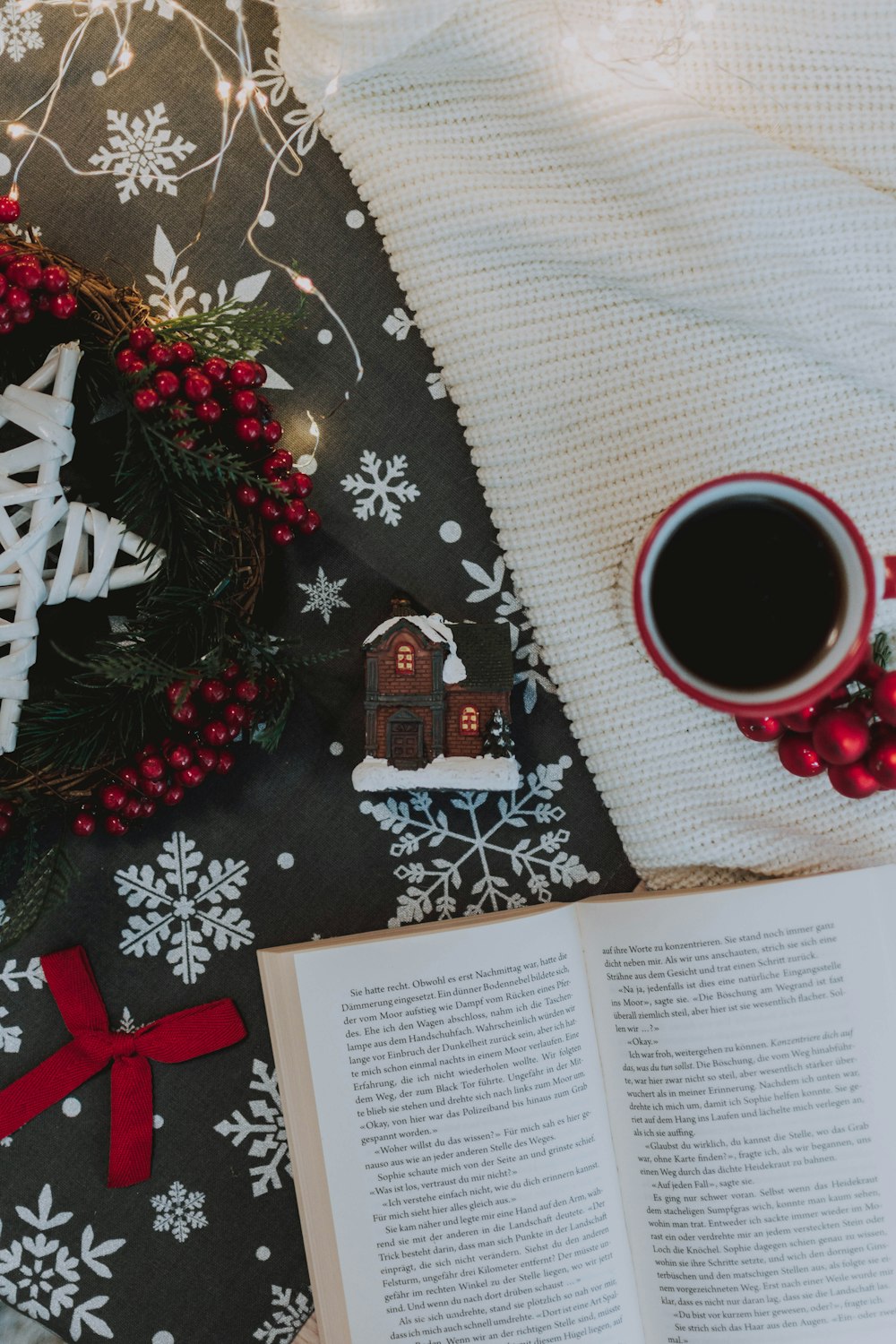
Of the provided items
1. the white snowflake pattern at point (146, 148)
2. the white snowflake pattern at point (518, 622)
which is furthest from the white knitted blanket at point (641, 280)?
the white snowflake pattern at point (146, 148)

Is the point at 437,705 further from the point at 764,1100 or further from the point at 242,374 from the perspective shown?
the point at 764,1100

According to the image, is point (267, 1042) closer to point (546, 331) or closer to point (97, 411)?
point (97, 411)

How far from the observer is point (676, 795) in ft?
2.68

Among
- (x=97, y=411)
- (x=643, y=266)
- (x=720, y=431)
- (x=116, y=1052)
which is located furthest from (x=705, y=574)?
(x=116, y=1052)

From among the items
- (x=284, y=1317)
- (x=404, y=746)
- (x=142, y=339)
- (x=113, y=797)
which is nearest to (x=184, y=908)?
(x=113, y=797)

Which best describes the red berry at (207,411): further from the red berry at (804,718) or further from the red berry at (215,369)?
the red berry at (804,718)

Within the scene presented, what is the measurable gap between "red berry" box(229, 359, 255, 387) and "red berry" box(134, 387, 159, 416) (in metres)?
0.07

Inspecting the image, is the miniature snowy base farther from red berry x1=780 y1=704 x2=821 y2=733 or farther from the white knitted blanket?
red berry x1=780 y1=704 x2=821 y2=733

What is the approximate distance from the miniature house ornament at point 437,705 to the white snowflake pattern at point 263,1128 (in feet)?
0.98

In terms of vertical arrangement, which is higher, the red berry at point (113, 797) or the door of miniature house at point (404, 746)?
the door of miniature house at point (404, 746)

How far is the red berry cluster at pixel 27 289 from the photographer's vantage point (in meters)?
0.71

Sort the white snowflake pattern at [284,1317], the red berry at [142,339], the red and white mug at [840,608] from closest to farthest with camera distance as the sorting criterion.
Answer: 1. the red and white mug at [840,608]
2. the red berry at [142,339]
3. the white snowflake pattern at [284,1317]

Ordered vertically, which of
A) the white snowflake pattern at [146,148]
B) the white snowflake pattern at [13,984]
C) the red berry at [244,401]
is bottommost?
the white snowflake pattern at [13,984]

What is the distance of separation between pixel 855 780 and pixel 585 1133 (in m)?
0.39
